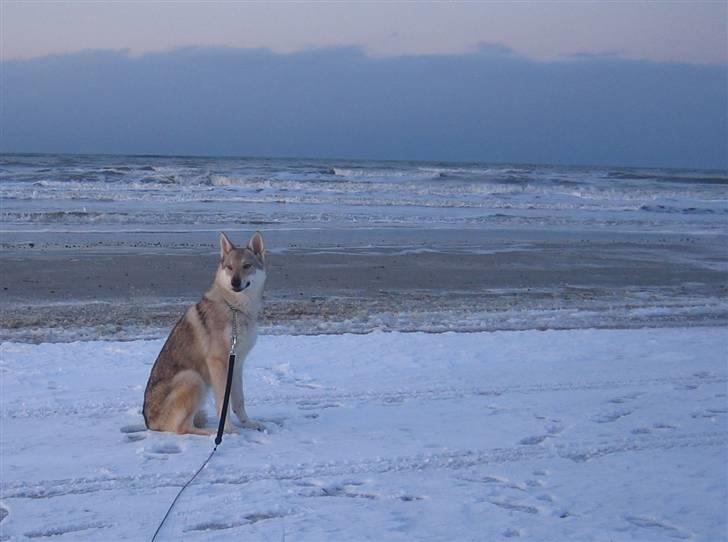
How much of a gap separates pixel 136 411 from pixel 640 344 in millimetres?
5395

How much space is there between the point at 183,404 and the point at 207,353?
1.29 ft

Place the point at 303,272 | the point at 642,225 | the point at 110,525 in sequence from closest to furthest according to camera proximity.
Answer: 1. the point at 110,525
2. the point at 303,272
3. the point at 642,225

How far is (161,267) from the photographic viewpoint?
14336 millimetres

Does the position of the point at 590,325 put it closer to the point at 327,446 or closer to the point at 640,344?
the point at 640,344

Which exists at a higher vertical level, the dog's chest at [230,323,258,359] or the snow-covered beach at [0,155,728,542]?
the dog's chest at [230,323,258,359]

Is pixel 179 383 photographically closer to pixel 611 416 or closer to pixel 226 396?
pixel 226 396

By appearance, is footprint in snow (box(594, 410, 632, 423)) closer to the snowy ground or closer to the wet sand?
the snowy ground

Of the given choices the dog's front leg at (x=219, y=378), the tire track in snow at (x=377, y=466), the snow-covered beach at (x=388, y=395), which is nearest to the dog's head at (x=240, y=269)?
the dog's front leg at (x=219, y=378)

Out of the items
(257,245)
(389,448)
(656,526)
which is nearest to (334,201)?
(257,245)

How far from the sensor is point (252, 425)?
20.2 ft

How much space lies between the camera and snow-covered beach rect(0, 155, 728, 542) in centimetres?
464

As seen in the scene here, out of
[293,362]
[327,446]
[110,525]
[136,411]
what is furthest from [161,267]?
[110,525]

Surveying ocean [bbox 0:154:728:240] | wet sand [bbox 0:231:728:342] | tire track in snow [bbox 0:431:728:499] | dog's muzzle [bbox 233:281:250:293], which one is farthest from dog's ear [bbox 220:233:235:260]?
ocean [bbox 0:154:728:240]

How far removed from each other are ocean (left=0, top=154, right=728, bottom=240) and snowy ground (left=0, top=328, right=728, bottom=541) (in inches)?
530
